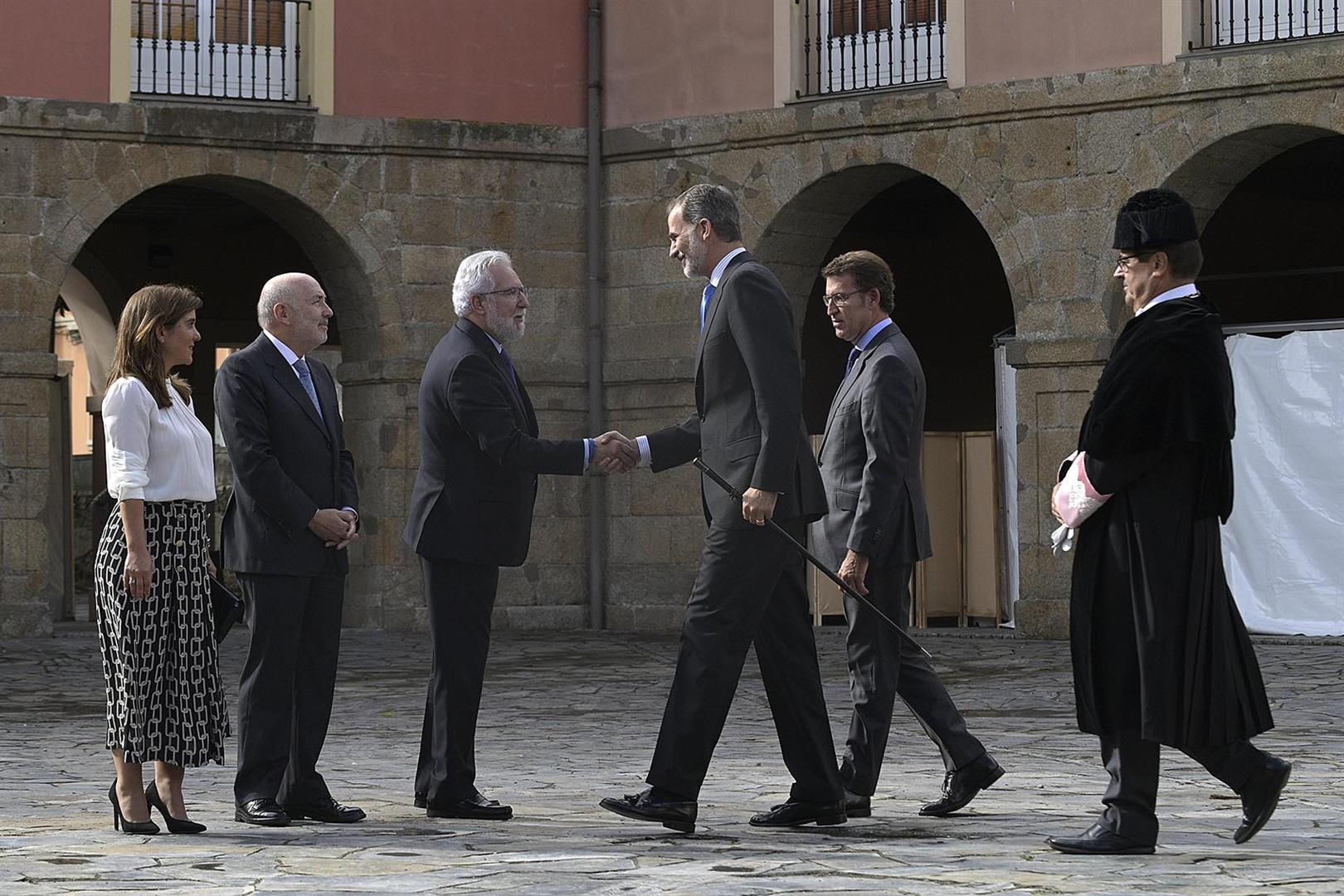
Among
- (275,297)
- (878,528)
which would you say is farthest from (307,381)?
(878,528)

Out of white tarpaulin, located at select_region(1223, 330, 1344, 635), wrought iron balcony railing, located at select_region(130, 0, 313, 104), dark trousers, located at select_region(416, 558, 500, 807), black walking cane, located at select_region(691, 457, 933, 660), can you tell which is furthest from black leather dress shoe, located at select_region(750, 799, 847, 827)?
wrought iron balcony railing, located at select_region(130, 0, 313, 104)

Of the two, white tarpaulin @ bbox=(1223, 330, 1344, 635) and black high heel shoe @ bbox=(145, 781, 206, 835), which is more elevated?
white tarpaulin @ bbox=(1223, 330, 1344, 635)

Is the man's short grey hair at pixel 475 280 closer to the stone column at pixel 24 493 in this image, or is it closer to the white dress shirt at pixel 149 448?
the white dress shirt at pixel 149 448

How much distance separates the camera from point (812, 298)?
20.8m

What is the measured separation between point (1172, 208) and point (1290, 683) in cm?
685

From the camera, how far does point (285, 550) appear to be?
6883 millimetres

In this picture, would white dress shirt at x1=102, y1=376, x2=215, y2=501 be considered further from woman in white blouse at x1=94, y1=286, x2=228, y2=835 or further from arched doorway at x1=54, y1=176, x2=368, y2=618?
arched doorway at x1=54, y1=176, x2=368, y2=618

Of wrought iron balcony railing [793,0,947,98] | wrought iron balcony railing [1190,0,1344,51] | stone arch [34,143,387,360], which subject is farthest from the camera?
wrought iron balcony railing [793,0,947,98]

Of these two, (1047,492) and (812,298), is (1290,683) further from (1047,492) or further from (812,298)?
(812,298)

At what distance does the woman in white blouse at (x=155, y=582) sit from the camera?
6.59 m

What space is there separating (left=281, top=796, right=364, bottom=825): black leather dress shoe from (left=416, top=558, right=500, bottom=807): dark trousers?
23 centimetres

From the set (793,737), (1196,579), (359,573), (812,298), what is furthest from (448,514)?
(812,298)

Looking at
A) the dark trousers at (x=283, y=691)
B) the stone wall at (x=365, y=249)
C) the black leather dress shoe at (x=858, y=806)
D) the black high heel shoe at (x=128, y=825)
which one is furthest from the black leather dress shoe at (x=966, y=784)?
the stone wall at (x=365, y=249)

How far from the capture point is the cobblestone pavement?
5625 mm
